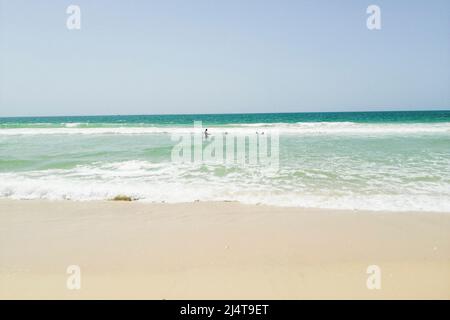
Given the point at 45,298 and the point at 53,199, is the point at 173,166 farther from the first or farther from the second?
the point at 45,298

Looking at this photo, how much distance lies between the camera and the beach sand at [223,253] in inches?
120

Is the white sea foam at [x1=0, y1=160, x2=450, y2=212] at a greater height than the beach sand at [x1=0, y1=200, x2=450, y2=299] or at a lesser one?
greater

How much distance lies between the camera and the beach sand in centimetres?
305

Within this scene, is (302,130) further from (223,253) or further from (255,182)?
(223,253)

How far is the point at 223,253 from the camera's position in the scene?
3756mm

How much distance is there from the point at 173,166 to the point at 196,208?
4401 millimetres

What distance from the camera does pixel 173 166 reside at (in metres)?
9.73

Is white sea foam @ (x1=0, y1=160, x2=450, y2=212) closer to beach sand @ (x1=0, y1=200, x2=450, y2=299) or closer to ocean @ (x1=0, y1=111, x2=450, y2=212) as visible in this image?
ocean @ (x1=0, y1=111, x2=450, y2=212)

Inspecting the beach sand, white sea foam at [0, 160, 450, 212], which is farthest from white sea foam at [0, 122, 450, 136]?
the beach sand

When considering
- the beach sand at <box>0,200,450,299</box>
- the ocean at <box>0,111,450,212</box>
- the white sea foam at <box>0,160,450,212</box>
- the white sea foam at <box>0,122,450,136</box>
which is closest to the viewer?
the beach sand at <box>0,200,450,299</box>

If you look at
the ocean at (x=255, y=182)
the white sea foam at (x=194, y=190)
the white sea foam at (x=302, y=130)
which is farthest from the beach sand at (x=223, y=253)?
the white sea foam at (x=302, y=130)

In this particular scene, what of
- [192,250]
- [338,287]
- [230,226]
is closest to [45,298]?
[192,250]

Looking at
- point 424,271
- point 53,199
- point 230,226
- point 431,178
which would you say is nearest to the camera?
point 424,271

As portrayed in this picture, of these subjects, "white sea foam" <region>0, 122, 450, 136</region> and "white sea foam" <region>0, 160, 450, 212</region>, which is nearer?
"white sea foam" <region>0, 160, 450, 212</region>
